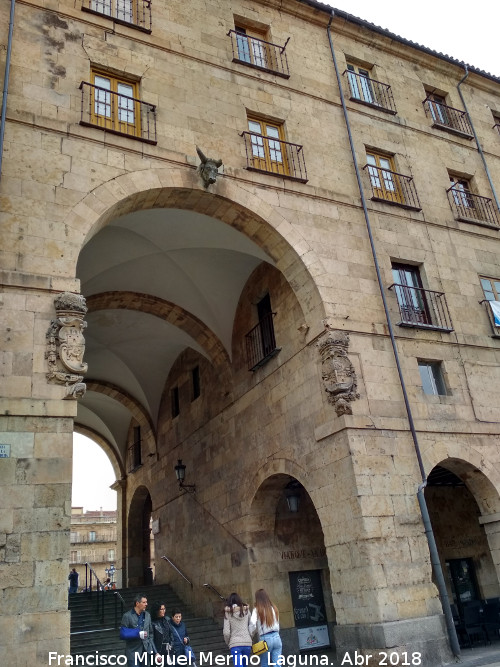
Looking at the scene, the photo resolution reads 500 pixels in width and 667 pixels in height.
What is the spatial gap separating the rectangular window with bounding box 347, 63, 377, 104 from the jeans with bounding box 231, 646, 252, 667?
12.8 metres

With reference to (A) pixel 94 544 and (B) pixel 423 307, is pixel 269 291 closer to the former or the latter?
(B) pixel 423 307

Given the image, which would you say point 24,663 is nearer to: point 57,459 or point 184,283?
point 57,459

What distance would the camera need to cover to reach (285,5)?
14.6 metres

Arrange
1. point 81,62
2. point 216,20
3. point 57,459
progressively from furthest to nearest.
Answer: point 216,20
point 81,62
point 57,459

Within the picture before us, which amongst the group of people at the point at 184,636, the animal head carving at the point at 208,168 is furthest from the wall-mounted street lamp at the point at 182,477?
the animal head carving at the point at 208,168

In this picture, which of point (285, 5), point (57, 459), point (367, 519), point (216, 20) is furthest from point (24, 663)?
point (285, 5)

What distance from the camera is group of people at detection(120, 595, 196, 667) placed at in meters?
6.82

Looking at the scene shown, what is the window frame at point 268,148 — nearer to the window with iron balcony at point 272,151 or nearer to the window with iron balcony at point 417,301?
the window with iron balcony at point 272,151

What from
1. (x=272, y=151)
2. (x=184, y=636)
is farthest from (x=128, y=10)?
(x=184, y=636)

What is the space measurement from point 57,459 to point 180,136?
6881 millimetres

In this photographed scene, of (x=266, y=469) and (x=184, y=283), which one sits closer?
(x=266, y=469)

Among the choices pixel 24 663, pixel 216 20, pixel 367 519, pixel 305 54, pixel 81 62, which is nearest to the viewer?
pixel 24 663

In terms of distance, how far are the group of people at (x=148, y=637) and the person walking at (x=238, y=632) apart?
2.07ft

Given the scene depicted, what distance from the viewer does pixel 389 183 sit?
14.1m
